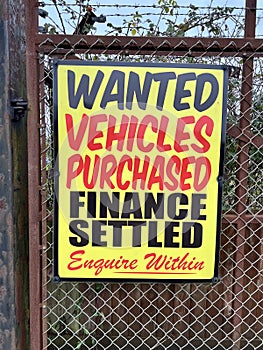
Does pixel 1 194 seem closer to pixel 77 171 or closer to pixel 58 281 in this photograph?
pixel 77 171

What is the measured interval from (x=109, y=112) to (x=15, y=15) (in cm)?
55

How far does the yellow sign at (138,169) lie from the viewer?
5.09ft

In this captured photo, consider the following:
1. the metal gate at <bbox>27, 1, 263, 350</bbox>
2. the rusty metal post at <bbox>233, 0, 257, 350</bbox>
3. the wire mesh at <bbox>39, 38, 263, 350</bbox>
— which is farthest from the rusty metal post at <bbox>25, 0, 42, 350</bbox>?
the rusty metal post at <bbox>233, 0, 257, 350</bbox>

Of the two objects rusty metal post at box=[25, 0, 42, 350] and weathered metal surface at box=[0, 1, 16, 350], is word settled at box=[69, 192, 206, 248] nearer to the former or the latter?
rusty metal post at box=[25, 0, 42, 350]

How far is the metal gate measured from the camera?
1.58 m

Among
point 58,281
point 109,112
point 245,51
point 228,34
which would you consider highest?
point 228,34

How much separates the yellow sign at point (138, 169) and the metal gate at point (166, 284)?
10 centimetres

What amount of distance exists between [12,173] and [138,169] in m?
0.54

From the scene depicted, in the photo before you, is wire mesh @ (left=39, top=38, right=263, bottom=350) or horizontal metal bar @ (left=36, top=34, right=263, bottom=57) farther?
wire mesh @ (left=39, top=38, right=263, bottom=350)

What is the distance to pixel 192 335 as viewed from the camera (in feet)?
7.06

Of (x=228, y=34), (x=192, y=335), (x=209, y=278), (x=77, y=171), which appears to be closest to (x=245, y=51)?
(x=228, y=34)

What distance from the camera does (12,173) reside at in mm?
1485

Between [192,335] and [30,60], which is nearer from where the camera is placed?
[30,60]

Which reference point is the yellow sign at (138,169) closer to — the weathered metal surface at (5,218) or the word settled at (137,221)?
the word settled at (137,221)
